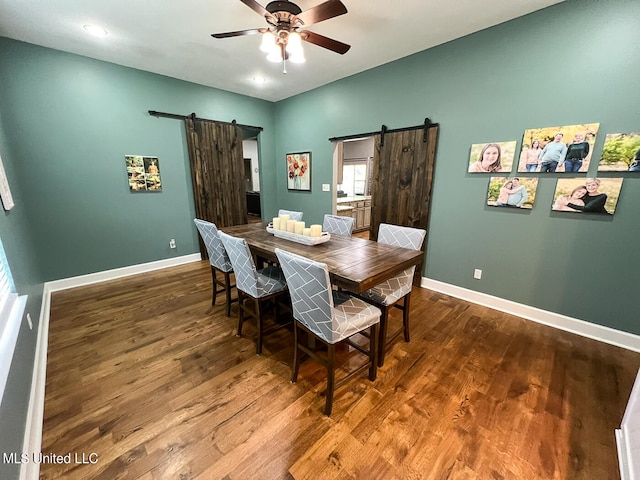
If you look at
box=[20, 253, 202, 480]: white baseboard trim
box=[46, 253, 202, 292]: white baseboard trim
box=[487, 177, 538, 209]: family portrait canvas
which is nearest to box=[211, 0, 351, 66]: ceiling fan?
box=[487, 177, 538, 209]: family portrait canvas

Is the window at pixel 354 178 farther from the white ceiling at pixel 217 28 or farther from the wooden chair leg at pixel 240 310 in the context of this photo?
the wooden chair leg at pixel 240 310

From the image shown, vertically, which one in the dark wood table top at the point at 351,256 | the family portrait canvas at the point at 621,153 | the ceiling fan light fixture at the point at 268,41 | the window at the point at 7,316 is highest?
the ceiling fan light fixture at the point at 268,41

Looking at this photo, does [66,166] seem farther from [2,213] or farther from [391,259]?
[391,259]

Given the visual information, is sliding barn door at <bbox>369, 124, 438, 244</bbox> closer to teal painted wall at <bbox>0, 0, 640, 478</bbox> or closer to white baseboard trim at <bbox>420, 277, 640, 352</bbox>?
teal painted wall at <bbox>0, 0, 640, 478</bbox>

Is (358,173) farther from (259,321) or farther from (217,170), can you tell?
(259,321)

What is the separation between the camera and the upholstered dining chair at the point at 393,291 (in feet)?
6.33

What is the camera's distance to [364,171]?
7250mm

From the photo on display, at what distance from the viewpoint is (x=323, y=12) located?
176 cm

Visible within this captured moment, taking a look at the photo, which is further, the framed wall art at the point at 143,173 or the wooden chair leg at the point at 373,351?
the framed wall art at the point at 143,173

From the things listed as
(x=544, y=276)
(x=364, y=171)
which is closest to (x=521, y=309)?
(x=544, y=276)

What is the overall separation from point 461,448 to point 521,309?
1914 millimetres

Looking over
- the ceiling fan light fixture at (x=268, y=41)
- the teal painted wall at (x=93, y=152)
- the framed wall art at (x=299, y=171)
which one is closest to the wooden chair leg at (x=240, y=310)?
the ceiling fan light fixture at (x=268, y=41)

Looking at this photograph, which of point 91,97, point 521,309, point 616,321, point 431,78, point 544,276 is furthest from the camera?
point 91,97

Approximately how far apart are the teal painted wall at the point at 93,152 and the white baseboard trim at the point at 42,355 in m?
0.09
